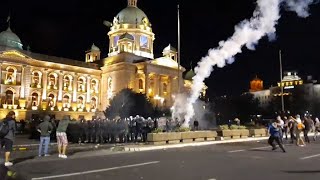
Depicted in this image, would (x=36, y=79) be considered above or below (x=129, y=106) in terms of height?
above

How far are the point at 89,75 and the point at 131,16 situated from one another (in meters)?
20.5

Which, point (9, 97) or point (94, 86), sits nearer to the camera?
point (9, 97)

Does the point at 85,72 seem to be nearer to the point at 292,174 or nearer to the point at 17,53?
the point at 17,53

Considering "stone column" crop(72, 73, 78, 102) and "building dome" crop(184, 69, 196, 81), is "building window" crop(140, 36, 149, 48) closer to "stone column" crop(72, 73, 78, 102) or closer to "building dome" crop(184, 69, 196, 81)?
"building dome" crop(184, 69, 196, 81)

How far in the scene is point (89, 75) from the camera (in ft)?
276

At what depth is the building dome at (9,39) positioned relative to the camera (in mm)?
74875

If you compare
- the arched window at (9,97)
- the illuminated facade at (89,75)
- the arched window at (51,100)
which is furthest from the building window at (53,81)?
the arched window at (9,97)

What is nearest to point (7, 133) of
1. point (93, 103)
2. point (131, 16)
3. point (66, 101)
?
point (66, 101)

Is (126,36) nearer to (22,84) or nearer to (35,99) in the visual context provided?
(35,99)

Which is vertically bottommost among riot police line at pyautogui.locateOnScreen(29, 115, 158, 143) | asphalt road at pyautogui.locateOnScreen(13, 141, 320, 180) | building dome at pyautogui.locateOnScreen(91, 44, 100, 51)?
asphalt road at pyautogui.locateOnScreen(13, 141, 320, 180)

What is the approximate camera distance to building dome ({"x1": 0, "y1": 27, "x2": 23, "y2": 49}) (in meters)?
74.9

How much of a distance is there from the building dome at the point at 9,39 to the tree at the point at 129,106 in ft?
89.0

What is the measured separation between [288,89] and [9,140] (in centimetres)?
13581

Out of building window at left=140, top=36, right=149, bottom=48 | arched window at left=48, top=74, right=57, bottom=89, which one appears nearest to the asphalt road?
arched window at left=48, top=74, right=57, bottom=89
